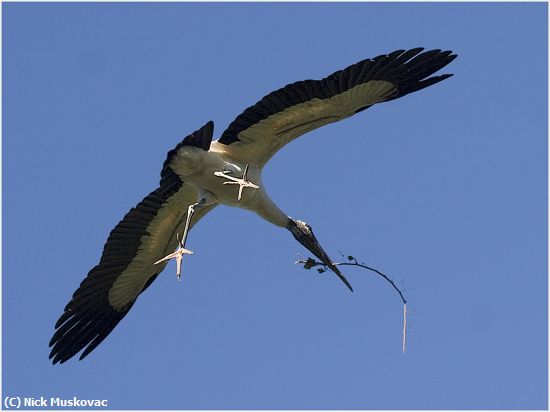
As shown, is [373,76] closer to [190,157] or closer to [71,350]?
[190,157]

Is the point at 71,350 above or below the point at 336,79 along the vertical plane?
below

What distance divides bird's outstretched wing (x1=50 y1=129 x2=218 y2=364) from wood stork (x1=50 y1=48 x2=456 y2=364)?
0.01 metres

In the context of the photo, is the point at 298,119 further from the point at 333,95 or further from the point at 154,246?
the point at 154,246

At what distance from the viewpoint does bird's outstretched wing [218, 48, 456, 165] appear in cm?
1489

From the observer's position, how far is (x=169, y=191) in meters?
16.5

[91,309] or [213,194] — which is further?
[91,309]

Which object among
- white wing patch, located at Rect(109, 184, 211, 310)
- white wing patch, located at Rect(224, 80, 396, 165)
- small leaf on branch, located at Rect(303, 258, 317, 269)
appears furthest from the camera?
white wing patch, located at Rect(109, 184, 211, 310)

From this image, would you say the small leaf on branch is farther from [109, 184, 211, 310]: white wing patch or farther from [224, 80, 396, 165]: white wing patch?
[109, 184, 211, 310]: white wing patch

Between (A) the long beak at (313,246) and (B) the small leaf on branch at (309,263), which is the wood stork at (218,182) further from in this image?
(B) the small leaf on branch at (309,263)

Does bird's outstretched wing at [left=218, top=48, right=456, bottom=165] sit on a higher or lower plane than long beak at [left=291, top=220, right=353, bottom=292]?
higher

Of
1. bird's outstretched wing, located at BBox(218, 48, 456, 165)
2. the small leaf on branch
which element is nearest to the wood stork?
bird's outstretched wing, located at BBox(218, 48, 456, 165)

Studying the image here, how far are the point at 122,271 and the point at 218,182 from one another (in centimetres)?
264

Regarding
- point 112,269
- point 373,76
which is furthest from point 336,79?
point 112,269

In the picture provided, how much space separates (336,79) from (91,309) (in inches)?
209
